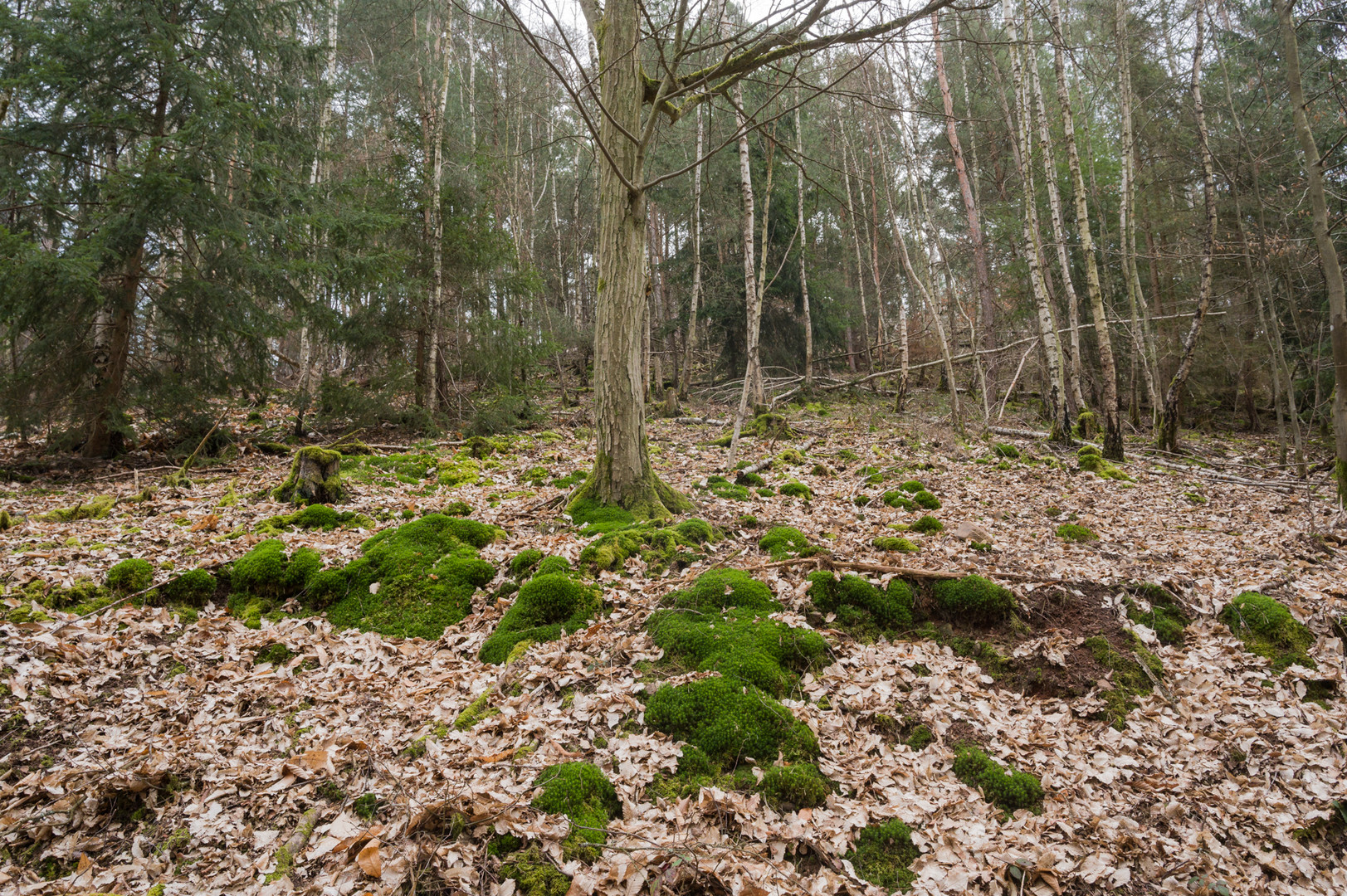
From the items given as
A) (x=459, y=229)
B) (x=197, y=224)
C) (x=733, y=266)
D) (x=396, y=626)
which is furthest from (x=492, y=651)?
(x=733, y=266)

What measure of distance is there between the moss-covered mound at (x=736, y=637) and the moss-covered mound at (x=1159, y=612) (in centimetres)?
258

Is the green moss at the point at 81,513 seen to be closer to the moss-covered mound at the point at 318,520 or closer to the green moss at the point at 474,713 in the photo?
the moss-covered mound at the point at 318,520

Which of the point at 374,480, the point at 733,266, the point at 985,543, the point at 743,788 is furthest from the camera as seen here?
the point at 733,266

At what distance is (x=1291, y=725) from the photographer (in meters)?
3.58

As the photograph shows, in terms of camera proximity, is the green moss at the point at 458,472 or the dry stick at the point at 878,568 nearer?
the dry stick at the point at 878,568

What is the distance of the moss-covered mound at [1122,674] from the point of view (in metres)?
3.85

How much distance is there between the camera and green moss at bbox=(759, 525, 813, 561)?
18.2ft

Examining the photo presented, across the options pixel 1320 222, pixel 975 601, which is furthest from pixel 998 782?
pixel 1320 222

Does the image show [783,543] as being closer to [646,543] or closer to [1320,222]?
[646,543]

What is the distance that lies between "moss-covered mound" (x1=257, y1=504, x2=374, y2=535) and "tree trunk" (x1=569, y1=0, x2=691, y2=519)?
2388mm

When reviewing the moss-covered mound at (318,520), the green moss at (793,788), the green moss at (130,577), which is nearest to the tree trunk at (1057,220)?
the green moss at (793,788)

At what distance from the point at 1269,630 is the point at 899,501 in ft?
11.7

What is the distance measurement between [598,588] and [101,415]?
30.0 feet

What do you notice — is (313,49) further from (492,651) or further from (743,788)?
(743,788)
